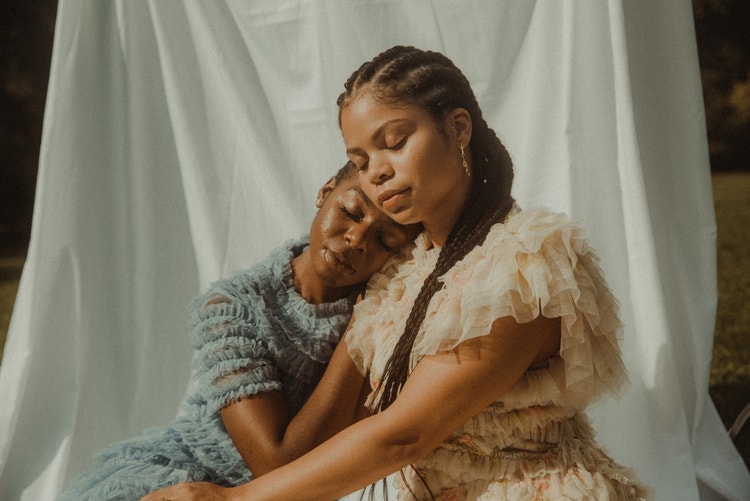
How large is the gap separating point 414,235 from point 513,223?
0.33 meters

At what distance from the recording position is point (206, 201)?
2.80 meters

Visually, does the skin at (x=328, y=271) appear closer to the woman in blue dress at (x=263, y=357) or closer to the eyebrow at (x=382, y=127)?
the woman in blue dress at (x=263, y=357)

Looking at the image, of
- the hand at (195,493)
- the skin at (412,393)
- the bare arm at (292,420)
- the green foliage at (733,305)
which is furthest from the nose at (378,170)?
the green foliage at (733,305)

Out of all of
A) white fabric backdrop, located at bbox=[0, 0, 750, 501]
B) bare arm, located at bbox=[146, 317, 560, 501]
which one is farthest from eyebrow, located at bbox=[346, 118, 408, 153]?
white fabric backdrop, located at bbox=[0, 0, 750, 501]

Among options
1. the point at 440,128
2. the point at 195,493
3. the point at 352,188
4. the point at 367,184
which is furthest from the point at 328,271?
the point at 195,493

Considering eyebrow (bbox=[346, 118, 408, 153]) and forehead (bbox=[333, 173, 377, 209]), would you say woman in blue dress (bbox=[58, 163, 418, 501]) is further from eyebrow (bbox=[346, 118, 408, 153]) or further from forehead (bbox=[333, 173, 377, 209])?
eyebrow (bbox=[346, 118, 408, 153])

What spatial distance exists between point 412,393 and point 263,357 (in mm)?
494

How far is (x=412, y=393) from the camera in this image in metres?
1.38

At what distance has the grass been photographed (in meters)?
3.57

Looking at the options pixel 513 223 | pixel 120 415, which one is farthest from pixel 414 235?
pixel 120 415

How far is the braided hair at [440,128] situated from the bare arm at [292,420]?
0.45ft

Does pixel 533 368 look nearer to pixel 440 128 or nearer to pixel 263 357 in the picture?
pixel 440 128

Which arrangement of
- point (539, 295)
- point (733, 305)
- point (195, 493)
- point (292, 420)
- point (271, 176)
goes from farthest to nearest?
point (733, 305) → point (271, 176) → point (292, 420) → point (195, 493) → point (539, 295)

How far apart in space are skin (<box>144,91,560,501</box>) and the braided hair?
0.12 feet
